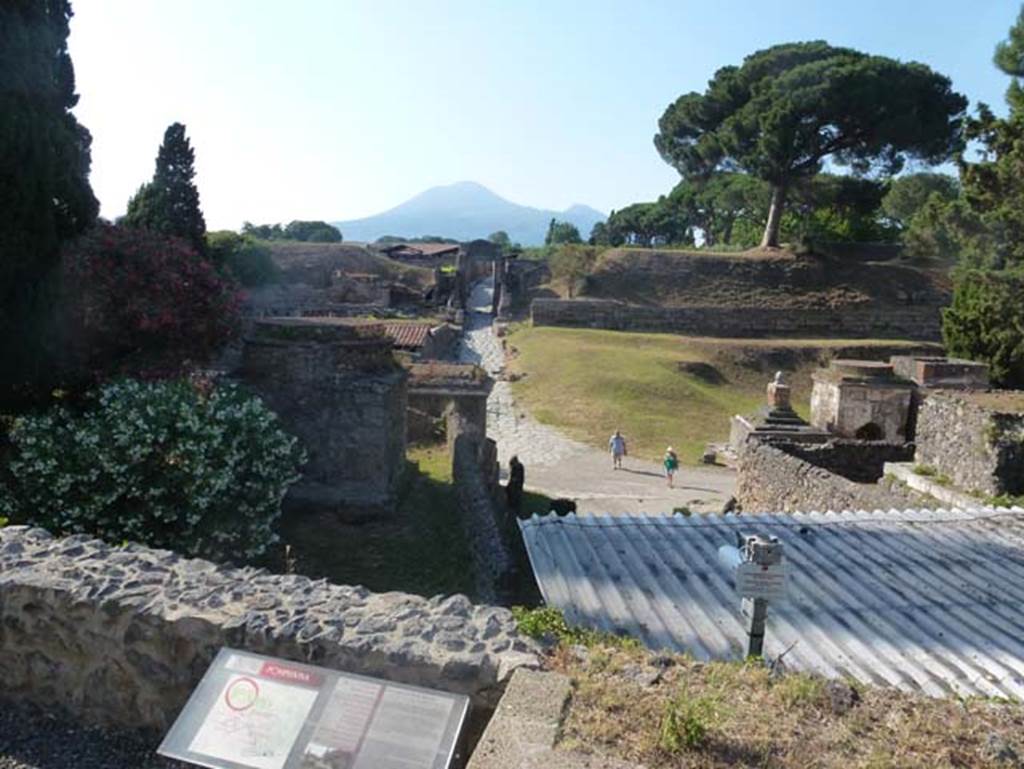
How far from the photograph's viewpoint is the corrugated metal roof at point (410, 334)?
24.6m

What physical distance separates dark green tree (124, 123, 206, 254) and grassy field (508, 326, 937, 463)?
38.5 feet

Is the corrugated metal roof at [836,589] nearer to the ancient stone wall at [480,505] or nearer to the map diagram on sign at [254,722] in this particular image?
the ancient stone wall at [480,505]

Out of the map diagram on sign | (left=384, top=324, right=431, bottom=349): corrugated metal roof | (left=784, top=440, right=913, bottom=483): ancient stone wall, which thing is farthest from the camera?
(left=384, top=324, right=431, bottom=349): corrugated metal roof

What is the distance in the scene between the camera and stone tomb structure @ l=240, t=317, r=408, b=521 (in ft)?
32.3

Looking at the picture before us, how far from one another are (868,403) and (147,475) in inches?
657

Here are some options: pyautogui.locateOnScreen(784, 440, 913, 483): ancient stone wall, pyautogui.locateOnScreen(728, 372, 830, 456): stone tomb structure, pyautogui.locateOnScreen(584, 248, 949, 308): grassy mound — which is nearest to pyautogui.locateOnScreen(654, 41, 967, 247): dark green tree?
pyautogui.locateOnScreen(584, 248, 949, 308): grassy mound

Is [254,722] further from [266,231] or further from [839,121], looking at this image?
[266,231]

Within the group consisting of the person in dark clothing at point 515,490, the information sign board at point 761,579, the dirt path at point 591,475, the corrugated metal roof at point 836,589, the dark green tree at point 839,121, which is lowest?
the dirt path at point 591,475

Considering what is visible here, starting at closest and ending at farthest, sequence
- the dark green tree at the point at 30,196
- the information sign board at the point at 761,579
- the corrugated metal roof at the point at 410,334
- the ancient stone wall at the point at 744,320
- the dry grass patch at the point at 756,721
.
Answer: the dry grass patch at the point at 756,721 → the information sign board at the point at 761,579 → the dark green tree at the point at 30,196 → the corrugated metal roof at the point at 410,334 → the ancient stone wall at the point at 744,320

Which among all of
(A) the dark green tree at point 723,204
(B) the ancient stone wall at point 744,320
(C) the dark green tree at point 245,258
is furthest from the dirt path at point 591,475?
(A) the dark green tree at point 723,204

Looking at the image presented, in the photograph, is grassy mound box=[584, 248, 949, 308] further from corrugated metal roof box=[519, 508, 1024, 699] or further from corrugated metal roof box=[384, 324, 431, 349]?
corrugated metal roof box=[519, 508, 1024, 699]

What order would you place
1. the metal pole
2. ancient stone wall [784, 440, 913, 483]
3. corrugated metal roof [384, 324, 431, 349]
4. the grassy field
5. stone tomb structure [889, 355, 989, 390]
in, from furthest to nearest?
corrugated metal roof [384, 324, 431, 349] → the grassy field → stone tomb structure [889, 355, 989, 390] → ancient stone wall [784, 440, 913, 483] → the metal pole

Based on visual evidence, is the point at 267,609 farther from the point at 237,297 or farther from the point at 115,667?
the point at 237,297

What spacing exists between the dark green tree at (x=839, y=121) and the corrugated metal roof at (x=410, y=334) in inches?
858
